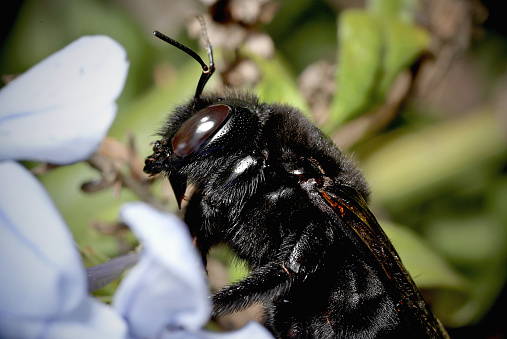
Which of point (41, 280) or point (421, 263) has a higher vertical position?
point (41, 280)

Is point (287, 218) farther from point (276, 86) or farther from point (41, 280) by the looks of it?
point (276, 86)

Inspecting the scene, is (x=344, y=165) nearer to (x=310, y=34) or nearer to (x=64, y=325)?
(x=64, y=325)

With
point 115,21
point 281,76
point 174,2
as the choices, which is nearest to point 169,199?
point 281,76

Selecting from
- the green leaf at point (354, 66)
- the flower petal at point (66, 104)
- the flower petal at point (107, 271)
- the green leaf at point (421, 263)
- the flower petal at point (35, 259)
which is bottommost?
the green leaf at point (421, 263)

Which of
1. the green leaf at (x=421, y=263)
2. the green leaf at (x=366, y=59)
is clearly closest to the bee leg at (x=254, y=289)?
the green leaf at (x=421, y=263)

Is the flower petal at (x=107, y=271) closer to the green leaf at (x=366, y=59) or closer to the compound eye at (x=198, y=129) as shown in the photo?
the compound eye at (x=198, y=129)

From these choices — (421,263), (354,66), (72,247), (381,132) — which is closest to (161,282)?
(72,247)
